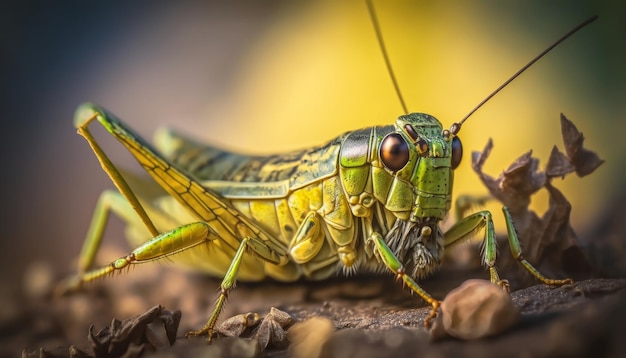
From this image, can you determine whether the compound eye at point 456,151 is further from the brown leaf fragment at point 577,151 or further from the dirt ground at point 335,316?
the dirt ground at point 335,316

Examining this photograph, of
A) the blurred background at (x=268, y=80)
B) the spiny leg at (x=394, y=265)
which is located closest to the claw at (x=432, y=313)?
the spiny leg at (x=394, y=265)

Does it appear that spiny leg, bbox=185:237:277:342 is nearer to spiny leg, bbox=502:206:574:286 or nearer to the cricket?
the cricket

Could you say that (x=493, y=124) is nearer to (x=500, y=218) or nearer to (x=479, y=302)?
(x=500, y=218)

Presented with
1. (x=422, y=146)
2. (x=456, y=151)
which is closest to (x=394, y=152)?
(x=422, y=146)

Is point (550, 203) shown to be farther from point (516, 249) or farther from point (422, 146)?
point (422, 146)

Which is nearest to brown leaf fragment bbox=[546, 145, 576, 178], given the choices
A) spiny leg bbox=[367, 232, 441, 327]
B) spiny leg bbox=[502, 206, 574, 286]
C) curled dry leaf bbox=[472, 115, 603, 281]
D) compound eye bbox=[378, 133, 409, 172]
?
curled dry leaf bbox=[472, 115, 603, 281]

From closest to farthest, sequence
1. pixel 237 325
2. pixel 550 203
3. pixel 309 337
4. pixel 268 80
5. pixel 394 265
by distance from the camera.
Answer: pixel 309 337, pixel 237 325, pixel 394 265, pixel 550 203, pixel 268 80
